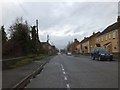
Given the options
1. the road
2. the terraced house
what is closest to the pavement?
the road

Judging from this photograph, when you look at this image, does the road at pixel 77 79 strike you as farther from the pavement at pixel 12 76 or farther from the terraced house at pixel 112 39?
the terraced house at pixel 112 39

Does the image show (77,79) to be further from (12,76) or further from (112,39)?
(112,39)

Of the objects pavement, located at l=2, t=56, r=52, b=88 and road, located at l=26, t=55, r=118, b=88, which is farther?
road, located at l=26, t=55, r=118, b=88

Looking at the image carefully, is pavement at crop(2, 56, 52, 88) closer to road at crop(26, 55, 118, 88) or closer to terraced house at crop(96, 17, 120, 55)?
road at crop(26, 55, 118, 88)

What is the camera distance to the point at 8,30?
61.0m

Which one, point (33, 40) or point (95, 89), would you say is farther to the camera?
point (33, 40)

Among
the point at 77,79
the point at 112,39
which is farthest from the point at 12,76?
the point at 112,39

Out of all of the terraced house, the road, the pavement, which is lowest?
the road

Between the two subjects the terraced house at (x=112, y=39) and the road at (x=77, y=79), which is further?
the terraced house at (x=112, y=39)

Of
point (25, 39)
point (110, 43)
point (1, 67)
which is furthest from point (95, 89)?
point (110, 43)

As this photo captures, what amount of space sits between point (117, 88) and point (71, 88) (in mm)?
1939

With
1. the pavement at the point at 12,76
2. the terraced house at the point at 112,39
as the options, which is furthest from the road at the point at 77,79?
the terraced house at the point at 112,39

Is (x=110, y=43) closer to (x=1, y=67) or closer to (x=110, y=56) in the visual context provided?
(x=110, y=56)

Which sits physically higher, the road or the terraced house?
the terraced house
